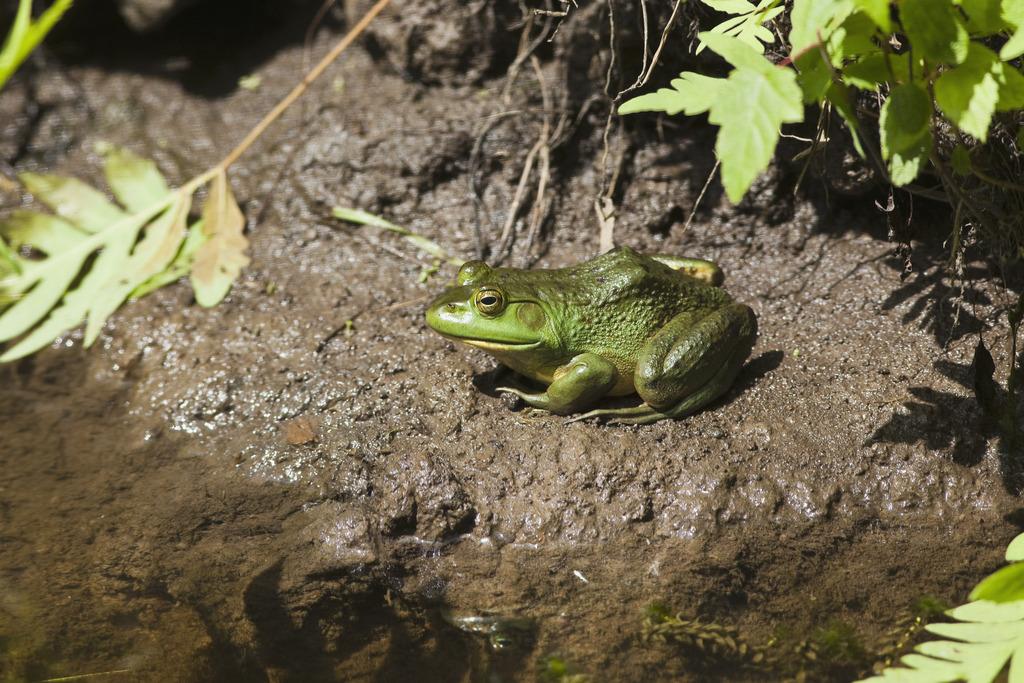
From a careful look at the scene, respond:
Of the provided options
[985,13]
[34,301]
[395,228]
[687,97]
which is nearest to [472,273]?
[395,228]

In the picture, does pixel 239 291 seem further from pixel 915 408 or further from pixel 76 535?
pixel 915 408

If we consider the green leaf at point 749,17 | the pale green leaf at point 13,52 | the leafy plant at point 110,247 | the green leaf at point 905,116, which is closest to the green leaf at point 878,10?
the green leaf at point 905,116

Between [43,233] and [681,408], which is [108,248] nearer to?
[43,233]

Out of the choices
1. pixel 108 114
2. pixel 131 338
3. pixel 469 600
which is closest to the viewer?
pixel 469 600

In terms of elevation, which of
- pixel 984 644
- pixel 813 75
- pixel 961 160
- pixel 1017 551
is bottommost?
pixel 984 644

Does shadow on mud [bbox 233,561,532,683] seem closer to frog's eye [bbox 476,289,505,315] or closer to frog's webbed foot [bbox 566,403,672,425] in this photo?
frog's webbed foot [bbox 566,403,672,425]

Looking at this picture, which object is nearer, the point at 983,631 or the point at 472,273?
the point at 983,631

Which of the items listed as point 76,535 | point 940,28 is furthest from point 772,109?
point 76,535
